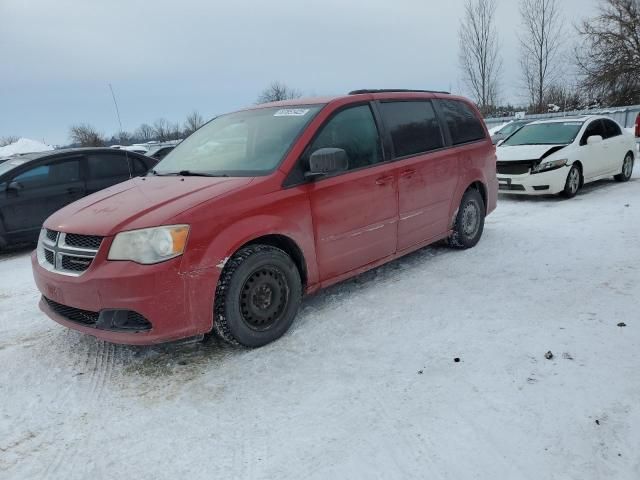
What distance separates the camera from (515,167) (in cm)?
898

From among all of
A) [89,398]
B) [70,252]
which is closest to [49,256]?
[70,252]

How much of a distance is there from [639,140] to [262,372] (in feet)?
51.9

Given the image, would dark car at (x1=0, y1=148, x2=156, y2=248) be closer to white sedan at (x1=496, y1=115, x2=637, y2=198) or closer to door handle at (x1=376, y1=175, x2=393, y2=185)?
door handle at (x1=376, y1=175, x2=393, y2=185)

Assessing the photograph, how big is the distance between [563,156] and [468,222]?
13.5ft

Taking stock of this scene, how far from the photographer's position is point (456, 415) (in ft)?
8.72

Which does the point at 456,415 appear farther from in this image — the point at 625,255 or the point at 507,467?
the point at 625,255

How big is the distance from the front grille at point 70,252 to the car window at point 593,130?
890 cm

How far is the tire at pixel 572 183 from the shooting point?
8734mm

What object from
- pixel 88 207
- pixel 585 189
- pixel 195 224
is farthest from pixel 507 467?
pixel 585 189

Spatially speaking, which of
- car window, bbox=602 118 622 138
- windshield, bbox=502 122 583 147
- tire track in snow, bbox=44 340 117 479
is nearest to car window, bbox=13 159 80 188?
tire track in snow, bbox=44 340 117 479

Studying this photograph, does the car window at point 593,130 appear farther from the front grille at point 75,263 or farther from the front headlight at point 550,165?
the front grille at point 75,263

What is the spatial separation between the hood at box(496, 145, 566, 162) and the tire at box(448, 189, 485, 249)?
3.49 m

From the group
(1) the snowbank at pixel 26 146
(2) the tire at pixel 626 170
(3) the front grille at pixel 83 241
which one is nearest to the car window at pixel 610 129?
(2) the tire at pixel 626 170

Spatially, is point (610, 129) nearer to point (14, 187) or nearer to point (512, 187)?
point (512, 187)
